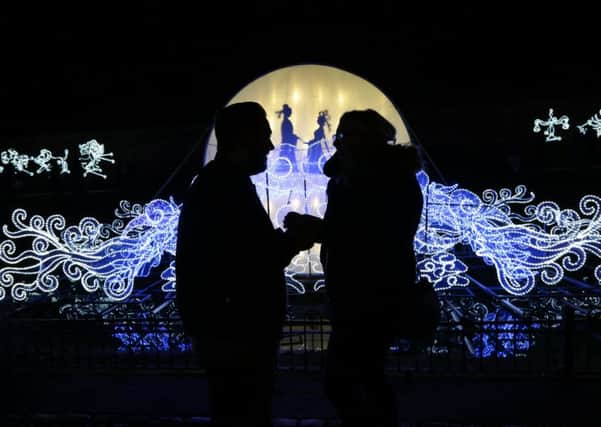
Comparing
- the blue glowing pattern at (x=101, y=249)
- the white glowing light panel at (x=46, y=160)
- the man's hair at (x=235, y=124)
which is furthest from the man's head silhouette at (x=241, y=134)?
the white glowing light panel at (x=46, y=160)

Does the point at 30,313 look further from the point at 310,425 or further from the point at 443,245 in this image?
the point at 443,245

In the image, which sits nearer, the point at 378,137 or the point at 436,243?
the point at 378,137

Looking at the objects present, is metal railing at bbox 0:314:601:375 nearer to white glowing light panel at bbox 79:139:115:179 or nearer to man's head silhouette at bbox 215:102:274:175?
man's head silhouette at bbox 215:102:274:175

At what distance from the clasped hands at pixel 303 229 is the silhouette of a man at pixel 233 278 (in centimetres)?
10

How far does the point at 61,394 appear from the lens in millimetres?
5727

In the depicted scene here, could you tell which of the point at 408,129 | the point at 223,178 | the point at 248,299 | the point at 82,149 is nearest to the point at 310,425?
the point at 248,299

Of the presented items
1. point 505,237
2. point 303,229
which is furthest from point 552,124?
point 303,229

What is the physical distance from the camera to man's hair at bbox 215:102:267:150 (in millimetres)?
2725

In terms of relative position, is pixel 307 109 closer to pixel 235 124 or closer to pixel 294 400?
pixel 294 400

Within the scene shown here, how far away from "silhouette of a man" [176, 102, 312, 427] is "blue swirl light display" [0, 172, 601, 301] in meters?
4.71

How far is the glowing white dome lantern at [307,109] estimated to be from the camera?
8.77m

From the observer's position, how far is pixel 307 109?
9.16 m

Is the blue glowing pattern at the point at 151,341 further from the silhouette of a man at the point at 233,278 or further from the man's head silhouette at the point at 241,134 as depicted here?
the man's head silhouette at the point at 241,134

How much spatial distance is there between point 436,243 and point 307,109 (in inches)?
131
